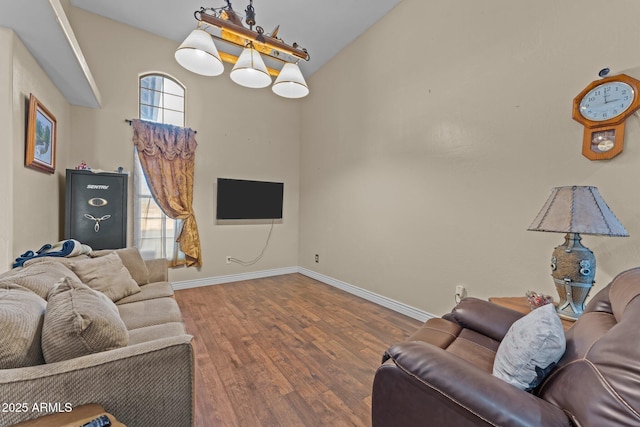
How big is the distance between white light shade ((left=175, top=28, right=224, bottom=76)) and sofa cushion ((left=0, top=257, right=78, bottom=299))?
1.73m

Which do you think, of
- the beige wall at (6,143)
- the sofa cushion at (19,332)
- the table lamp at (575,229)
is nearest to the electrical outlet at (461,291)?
the table lamp at (575,229)

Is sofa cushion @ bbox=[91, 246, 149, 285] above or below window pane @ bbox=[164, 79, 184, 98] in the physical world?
below

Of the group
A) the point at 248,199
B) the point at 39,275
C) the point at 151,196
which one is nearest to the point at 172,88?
the point at 151,196

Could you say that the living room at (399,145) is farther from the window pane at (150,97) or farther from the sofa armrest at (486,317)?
the sofa armrest at (486,317)

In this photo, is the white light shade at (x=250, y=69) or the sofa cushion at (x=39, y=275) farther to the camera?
the white light shade at (x=250, y=69)

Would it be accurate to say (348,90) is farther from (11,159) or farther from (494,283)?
(11,159)

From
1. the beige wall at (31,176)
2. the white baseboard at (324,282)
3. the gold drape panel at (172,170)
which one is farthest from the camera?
the gold drape panel at (172,170)

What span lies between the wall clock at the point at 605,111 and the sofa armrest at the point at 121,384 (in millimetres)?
2627

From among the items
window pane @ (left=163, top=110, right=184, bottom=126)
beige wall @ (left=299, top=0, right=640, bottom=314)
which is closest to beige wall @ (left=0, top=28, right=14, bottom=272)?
window pane @ (left=163, top=110, right=184, bottom=126)

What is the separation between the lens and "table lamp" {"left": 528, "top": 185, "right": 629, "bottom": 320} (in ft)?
4.40

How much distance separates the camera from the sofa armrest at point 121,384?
861 mm

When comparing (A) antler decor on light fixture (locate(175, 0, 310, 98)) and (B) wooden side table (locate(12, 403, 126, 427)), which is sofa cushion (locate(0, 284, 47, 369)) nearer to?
(B) wooden side table (locate(12, 403, 126, 427))

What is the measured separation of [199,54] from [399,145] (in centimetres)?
218

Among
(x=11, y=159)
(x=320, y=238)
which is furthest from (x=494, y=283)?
(x=11, y=159)
